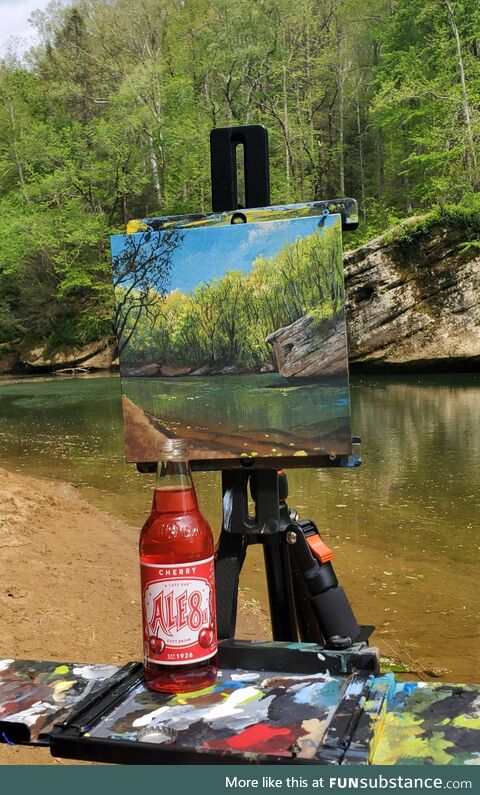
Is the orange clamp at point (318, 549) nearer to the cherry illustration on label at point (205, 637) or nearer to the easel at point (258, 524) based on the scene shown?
the easel at point (258, 524)

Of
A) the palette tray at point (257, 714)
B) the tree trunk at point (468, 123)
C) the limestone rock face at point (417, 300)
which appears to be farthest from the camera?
the tree trunk at point (468, 123)

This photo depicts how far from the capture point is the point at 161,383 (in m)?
1.93

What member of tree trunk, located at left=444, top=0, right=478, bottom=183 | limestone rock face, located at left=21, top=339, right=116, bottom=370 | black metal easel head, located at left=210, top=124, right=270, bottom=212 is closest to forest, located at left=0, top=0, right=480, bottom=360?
limestone rock face, located at left=21, top=339, right=116, bottom=370

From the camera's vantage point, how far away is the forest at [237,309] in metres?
1.77

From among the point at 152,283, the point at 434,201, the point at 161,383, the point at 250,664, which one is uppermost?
the point at 434,201

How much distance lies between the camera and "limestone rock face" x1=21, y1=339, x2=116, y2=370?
104ft

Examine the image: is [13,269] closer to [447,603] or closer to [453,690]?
[447,603]

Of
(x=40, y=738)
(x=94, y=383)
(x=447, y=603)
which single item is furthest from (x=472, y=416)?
(x=94, y=383)

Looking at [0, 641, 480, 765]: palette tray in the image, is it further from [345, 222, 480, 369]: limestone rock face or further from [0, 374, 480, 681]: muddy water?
[345, 222, 480, 369]: limestone rock face

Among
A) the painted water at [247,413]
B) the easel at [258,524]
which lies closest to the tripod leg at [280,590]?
the easel at [258,524]

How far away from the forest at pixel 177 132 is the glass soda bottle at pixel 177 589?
27.1m

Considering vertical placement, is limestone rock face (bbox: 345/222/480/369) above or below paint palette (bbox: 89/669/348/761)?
above

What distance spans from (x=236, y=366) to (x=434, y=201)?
2621cm

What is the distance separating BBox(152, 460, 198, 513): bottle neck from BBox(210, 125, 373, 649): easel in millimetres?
491
